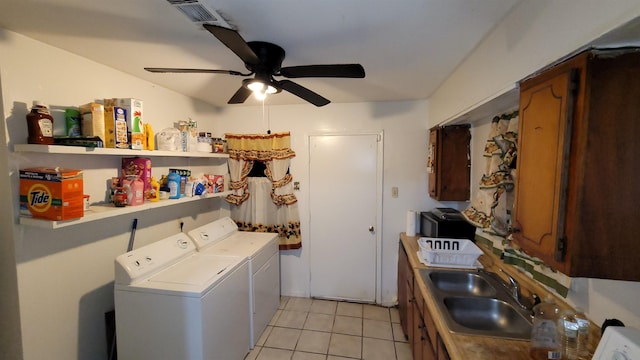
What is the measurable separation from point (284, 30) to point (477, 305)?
1.96 m

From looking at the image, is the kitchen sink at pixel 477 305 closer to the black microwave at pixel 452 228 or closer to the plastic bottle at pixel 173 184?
the black microwave at pixel 452 228

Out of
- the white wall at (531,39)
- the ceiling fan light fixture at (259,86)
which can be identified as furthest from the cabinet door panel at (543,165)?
the ceiling fan light fixture at (259,86)

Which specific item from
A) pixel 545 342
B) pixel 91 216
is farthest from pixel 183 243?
pixel 545 342

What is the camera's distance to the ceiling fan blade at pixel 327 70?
1353 millimetres

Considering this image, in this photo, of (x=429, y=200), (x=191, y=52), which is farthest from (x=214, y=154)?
(x=429, y=200)

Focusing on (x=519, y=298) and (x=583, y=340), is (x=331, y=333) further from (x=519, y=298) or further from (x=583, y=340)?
(x=583, y=340)

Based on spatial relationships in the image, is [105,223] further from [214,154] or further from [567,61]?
[567,61]

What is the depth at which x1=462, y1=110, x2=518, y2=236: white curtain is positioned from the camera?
1644 mm

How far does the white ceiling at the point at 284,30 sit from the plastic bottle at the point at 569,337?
1347 millimetres

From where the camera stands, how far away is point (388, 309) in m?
2.97

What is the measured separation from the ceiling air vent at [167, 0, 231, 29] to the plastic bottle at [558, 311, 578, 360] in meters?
2.00

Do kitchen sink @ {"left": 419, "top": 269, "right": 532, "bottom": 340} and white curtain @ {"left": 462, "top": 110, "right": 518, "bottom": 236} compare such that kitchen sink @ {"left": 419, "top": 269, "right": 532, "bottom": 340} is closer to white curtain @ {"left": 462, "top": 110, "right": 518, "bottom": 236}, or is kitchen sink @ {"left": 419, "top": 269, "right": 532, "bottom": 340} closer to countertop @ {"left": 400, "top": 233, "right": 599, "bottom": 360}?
countertop @ {"left": 400, "top": 233, "right": 599, "bottom": 360}

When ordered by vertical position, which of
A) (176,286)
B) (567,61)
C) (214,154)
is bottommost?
(176,286)

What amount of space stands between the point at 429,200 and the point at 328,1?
7.71ft
